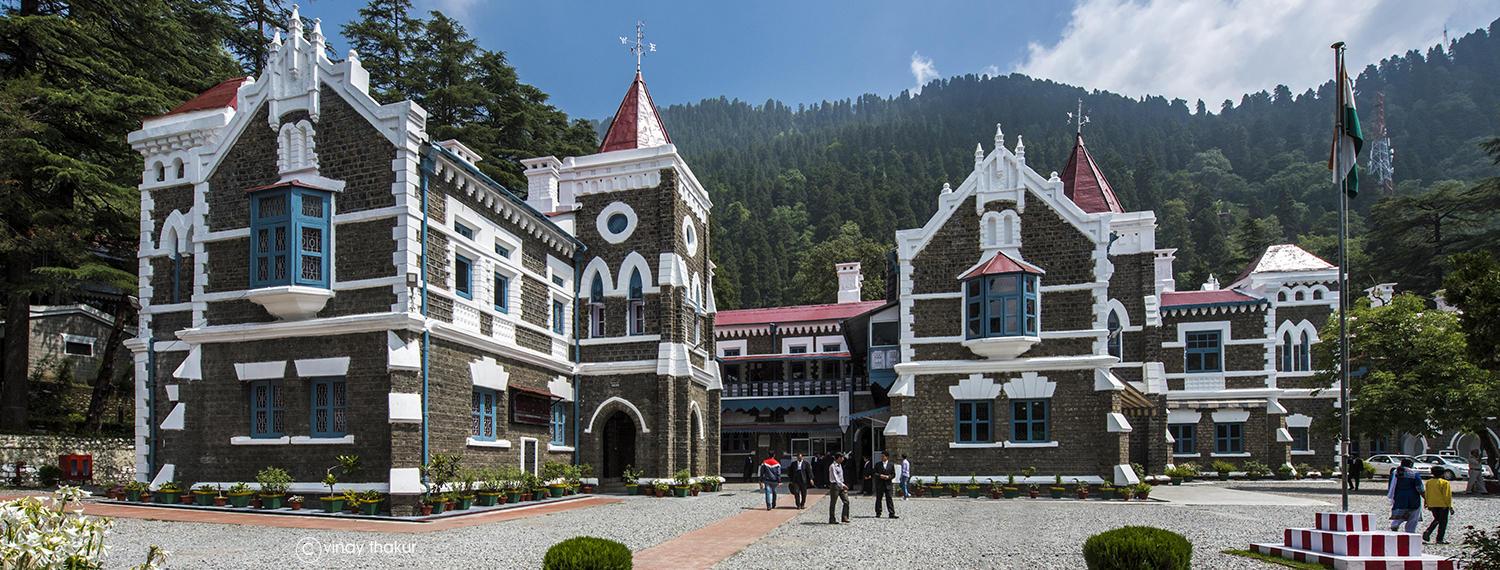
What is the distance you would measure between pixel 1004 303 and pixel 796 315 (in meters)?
16.2

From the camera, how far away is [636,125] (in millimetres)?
28812

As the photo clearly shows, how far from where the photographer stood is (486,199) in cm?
2166

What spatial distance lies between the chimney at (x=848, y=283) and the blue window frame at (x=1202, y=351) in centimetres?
1413

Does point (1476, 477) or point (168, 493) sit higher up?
point (168, 493)

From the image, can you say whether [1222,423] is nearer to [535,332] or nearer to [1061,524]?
[1061,524]

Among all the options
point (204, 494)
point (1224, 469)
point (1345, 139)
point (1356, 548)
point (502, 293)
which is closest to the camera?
point (1356, 548)

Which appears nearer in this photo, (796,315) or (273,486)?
(273,486)

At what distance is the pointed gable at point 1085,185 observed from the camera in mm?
30953

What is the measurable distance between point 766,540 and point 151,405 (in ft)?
46.7

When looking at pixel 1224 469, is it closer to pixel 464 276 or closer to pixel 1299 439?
pixel 1299 439

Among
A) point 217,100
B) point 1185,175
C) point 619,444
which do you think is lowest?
point 619,444

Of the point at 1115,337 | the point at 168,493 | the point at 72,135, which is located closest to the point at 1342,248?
the point at 1115,337

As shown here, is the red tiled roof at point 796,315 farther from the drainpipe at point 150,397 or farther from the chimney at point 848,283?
the drainpipe at point 150,397

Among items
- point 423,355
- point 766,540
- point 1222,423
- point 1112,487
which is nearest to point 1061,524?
point 766,540
